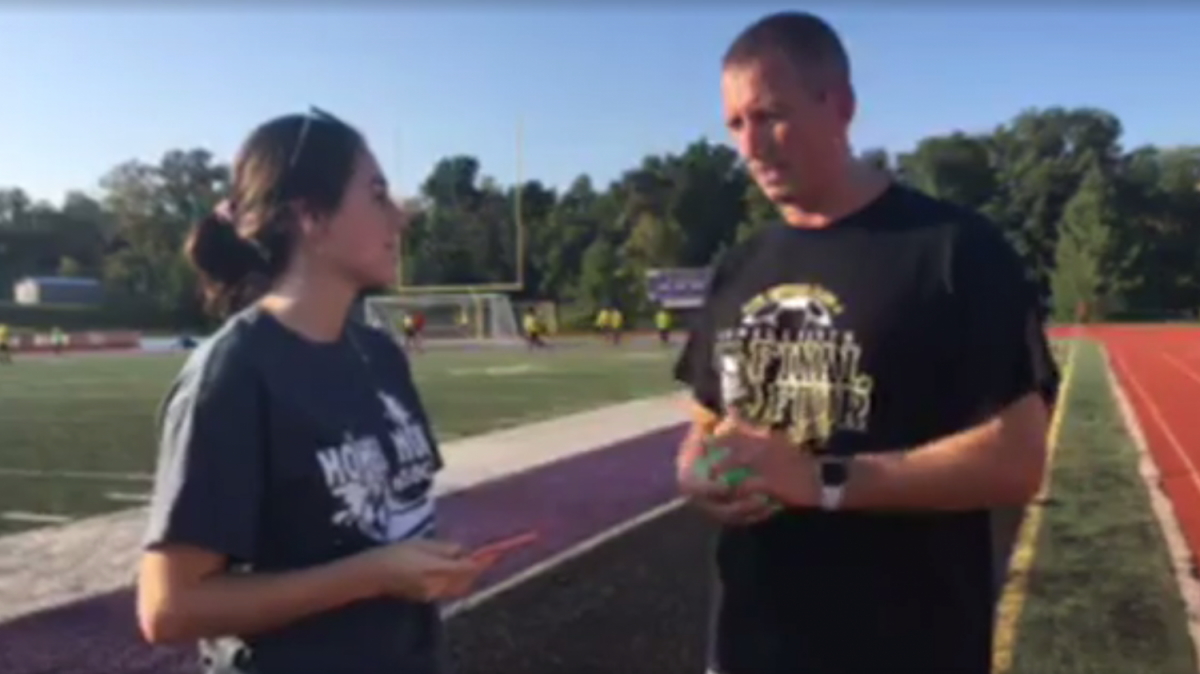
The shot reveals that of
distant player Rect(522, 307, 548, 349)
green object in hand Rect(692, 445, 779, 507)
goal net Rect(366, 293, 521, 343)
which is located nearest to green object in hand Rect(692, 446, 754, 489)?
green object in hand Rect(692, 445, 779, 507)

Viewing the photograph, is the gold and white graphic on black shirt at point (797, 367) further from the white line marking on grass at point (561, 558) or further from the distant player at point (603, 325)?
the distant player at point (603, 325)

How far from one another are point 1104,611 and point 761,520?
16.5 feet

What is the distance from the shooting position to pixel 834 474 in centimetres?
219

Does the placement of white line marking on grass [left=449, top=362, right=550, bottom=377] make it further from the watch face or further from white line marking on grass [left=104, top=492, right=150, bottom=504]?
→ the watch face

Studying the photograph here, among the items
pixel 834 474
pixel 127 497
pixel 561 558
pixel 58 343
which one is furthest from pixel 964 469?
pixel 58 343

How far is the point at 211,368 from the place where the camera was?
6.18 feet

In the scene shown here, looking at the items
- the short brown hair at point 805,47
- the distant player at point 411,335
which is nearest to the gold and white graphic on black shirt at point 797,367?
the short brown hair at point 805,47

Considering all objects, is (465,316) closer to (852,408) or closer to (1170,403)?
(1170,403)

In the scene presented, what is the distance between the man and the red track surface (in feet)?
21.9

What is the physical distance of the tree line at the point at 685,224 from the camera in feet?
228

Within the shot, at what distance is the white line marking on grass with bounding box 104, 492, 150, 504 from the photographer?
35.4 feet

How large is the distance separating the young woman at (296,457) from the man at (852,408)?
547 mm

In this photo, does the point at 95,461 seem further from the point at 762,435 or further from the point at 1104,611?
the point at 762,435

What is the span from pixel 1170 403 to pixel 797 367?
19.1 metres
